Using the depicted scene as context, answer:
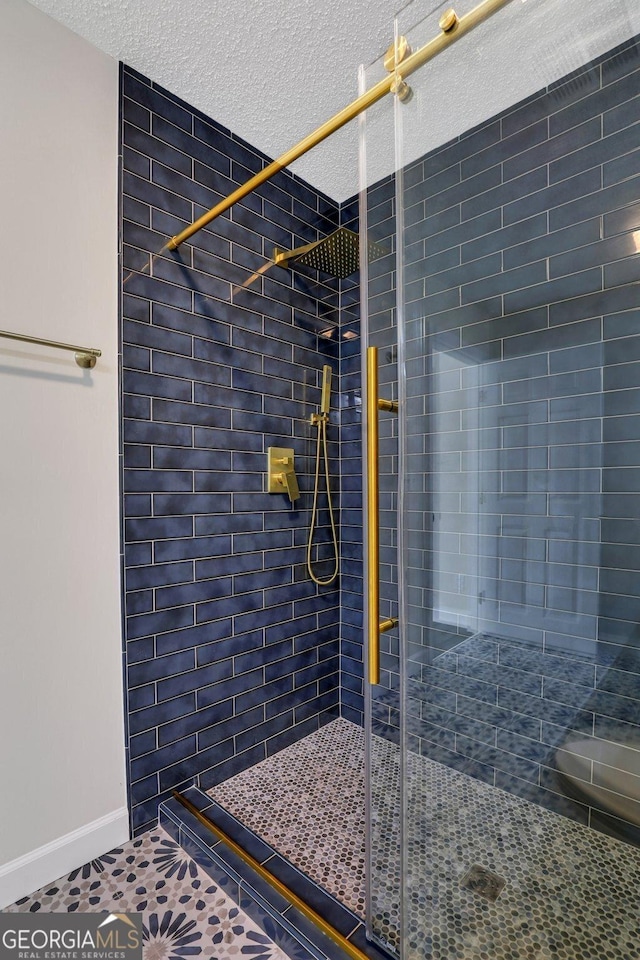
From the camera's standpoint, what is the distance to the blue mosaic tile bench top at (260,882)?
1.10m

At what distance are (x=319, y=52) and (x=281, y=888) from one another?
8.46ft

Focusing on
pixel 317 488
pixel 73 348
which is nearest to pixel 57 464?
pixel 73 348

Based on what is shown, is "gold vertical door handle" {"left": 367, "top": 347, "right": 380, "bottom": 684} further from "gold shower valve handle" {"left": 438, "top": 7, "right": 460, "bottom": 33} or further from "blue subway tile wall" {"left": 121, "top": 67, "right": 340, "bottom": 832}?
"blue subway tile wall" {"left": 121, "top": 67, "right": 340, "bottom": 832}

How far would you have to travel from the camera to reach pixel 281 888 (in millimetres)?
1231

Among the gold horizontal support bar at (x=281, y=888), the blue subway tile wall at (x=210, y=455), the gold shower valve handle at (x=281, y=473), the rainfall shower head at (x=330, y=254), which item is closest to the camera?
the gold horizontal support bar at (x=281, y=888)

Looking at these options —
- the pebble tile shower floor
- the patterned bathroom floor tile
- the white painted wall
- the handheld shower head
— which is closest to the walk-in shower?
the pebble tile shower floor

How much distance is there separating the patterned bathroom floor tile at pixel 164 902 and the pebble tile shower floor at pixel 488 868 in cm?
23

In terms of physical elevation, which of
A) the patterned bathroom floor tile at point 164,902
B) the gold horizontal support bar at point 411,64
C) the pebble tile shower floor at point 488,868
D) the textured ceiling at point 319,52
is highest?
the textured ceiling at point 319,52

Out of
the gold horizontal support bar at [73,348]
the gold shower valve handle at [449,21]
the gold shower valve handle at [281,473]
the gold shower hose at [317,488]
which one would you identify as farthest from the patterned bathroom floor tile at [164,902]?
the gold shower valve handle at [449,21]

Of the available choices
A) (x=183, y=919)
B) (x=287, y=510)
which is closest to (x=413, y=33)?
(x=287, y=510)

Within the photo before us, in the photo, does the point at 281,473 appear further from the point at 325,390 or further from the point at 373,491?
the point at 373,491

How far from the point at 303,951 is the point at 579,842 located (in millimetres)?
774

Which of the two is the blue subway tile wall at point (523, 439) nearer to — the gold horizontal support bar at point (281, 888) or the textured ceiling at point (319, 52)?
the textured ceiling at point (319, 52)

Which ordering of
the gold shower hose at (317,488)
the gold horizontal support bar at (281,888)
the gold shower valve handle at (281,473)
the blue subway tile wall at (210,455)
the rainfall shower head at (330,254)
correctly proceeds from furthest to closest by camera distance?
the gold shower hose at (317,488) < the gold shower valve handle at (281,473) < the rainfall shower head at (330,254) < the blue subway tile wall at (210,455) < the gold horizontal support bar at (281,888)
